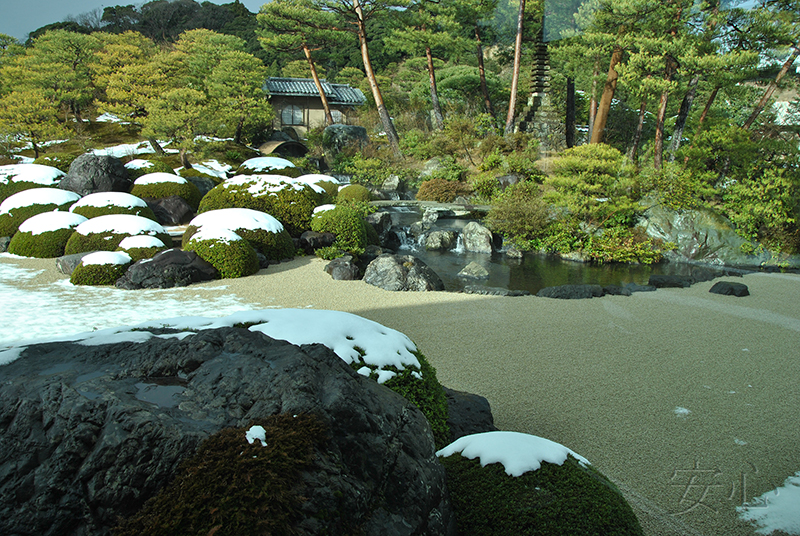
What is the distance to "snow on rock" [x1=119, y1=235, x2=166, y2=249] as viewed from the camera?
8180mm

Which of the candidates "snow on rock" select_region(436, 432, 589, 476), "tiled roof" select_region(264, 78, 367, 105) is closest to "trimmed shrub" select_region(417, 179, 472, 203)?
"tiled roof" select_region(264, 78, 367, 105)

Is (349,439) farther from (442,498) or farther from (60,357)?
(60,357)

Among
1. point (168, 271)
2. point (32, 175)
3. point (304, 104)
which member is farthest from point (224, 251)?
point (304, 104)

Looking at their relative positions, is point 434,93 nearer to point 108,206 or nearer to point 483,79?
point 483,79

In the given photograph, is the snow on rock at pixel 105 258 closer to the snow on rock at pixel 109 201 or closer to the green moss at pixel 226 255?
the green moss at pixel 226 255

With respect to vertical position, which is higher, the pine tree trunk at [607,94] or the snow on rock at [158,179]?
the pine tree trunk at [607,94]

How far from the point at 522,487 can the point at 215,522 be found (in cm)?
135

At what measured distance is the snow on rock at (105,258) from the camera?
24.6ft

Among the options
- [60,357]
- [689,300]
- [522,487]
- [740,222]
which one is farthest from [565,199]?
[60,357]

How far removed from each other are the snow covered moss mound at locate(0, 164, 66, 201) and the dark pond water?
32.3ft

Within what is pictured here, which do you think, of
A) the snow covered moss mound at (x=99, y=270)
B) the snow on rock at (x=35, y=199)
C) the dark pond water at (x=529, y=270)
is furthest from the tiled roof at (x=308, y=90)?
the snow covered moss mound at (x=99, y=270)

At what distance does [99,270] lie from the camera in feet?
24.3

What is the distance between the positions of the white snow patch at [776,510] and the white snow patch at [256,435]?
2636mm

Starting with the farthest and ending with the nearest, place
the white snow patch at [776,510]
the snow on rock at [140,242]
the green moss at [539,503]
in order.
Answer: the snow on rock at [140,242], the white snow patch at [776,510], the green moss at [539,503]
